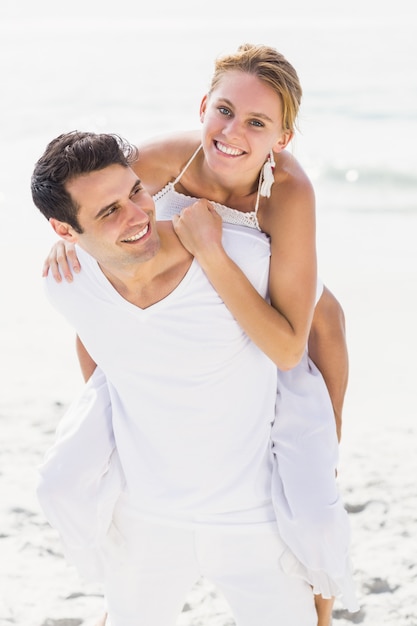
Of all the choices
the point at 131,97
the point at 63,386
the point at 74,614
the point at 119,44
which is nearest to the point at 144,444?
the point at 74,614

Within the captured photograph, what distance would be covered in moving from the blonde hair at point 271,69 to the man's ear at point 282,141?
47mm

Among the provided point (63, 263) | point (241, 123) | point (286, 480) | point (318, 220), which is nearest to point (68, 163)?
point (63, 263)

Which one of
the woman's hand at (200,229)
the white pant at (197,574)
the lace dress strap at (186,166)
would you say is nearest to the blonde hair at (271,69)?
the lace dress strap at (186,166)

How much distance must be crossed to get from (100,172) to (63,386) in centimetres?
343

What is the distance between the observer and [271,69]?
268cm

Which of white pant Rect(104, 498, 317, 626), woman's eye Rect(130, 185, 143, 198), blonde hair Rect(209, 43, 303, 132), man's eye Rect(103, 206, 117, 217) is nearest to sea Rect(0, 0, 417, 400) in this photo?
blonde hair Rect(209, 43, 303, 132)

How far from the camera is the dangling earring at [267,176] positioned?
2.76 metres

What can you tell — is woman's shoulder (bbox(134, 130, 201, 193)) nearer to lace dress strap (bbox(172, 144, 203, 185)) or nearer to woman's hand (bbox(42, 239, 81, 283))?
lace dress strap (bbox(172, 144, 203, 185))

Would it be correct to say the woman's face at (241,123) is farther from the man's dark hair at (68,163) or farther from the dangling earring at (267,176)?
the man's dark hair at (68,163)

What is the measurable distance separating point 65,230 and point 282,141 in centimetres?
80

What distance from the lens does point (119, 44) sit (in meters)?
23.1

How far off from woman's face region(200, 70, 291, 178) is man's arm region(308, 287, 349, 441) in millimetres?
636

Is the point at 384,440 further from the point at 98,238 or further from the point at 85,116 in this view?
the point at 85,116

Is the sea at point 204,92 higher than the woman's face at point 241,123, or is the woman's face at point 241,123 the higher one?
the woman's face at point 241,123
